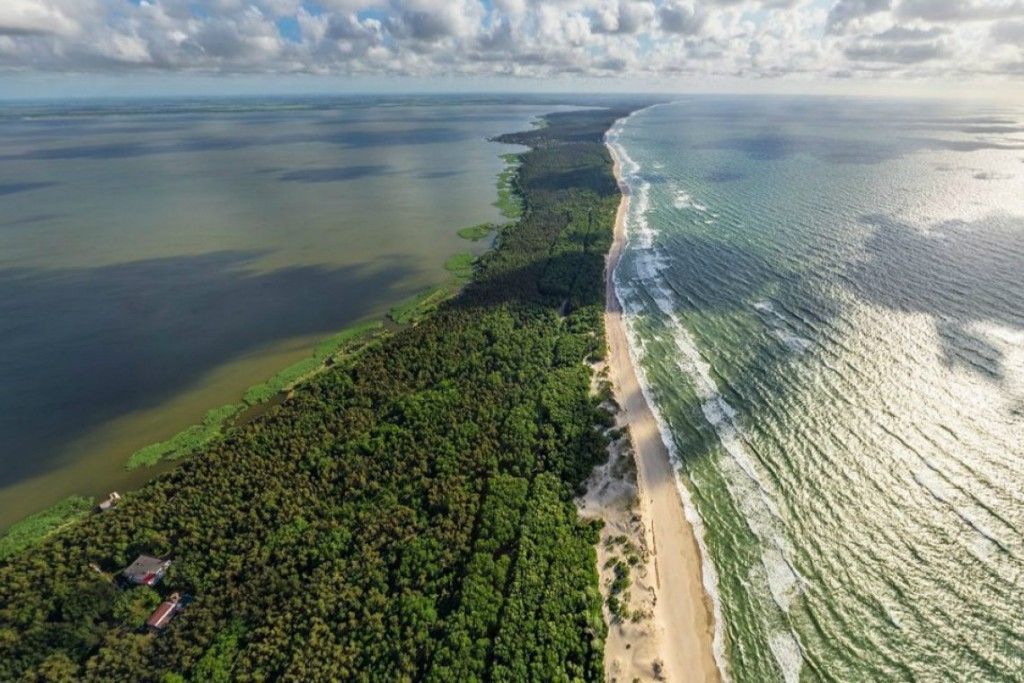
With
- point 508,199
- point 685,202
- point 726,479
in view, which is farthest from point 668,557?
point 508,199

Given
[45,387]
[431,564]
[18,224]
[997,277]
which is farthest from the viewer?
[18,224]

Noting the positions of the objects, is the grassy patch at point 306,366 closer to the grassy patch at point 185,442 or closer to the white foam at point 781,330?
the grassy patch at point 185,442

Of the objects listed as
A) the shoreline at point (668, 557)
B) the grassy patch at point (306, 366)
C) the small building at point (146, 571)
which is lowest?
the grassy patch at point (306, 366)

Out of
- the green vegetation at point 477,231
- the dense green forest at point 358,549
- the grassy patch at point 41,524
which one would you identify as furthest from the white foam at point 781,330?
the grassy patch at point 41,524

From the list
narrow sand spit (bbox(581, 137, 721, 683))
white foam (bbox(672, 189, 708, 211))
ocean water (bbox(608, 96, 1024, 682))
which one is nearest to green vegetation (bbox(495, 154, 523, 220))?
white foam (bbox(672, 189, 708, 211))

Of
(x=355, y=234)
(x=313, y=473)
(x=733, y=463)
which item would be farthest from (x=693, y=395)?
(x=355, y=234)

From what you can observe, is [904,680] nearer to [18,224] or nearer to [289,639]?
[289,639]
